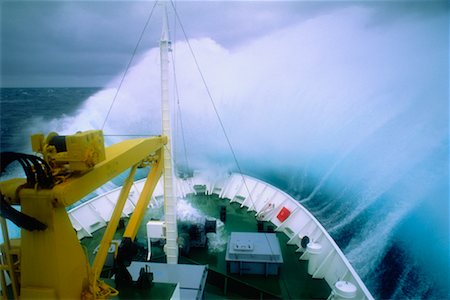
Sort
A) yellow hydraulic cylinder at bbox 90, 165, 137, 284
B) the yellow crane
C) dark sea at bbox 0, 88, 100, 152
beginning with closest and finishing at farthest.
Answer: the yellow crane, yellow hydraulic cylinder at bbox 90, 165, 137, 284, dark sea at bbox 0, 88, 100, 152

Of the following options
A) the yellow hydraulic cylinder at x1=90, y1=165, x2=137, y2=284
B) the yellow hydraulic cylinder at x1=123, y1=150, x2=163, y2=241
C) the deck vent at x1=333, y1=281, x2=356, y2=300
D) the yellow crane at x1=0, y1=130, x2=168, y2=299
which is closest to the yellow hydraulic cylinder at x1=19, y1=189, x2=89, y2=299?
the yellow crane at x1=0, y1=130, x2=168, y2=299

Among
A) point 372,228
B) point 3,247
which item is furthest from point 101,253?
point 372,228

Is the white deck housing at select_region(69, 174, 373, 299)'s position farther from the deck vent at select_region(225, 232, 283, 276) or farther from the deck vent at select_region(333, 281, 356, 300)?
the deck vent at select_region(225, 232, 283, 276)

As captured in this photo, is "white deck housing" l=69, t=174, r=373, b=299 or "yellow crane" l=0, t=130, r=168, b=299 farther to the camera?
"white deck housing" l=69, t=174, r=373, b=299

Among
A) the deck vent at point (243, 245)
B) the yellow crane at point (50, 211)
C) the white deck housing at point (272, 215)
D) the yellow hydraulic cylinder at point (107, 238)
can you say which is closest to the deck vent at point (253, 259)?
the deck vent at point (243, 245)

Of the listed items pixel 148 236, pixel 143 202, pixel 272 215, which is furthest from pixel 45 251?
pixel 272 215

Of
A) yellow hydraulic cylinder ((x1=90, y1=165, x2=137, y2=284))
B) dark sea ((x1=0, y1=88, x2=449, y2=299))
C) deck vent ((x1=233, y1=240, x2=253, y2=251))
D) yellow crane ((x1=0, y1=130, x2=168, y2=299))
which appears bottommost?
dark sea ((x1=0, y1=88, x2=449, y2=299))

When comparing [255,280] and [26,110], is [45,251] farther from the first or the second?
[26,110]

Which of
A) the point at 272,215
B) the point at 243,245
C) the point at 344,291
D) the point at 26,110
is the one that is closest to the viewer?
the point at 344,291
